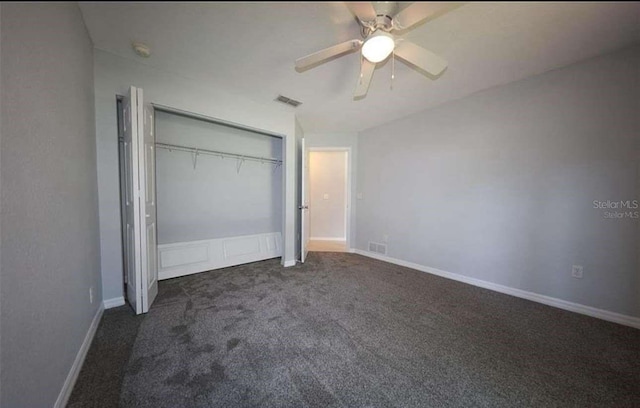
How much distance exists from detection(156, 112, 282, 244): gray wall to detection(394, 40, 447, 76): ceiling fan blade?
98.2 inches

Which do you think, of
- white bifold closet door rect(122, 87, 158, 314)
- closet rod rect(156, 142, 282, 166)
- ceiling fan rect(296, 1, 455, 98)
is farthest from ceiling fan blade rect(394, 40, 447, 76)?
closet rod rect(156, 142, 282, 166)

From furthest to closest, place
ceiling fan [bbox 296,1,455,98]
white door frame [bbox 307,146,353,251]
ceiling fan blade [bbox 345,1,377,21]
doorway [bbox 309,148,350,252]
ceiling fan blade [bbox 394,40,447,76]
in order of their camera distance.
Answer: doorway [bbox 309,148,350,252] → white door frame [bbox 307,146,353,251] → ceiling fan blade [bbox 394,40,447,76] → ceiling fan [bbox 296,1,455,98] → ceiling fan blade [bbox 345,1,377,21]

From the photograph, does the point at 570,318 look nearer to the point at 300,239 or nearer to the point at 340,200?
the point at 300,239

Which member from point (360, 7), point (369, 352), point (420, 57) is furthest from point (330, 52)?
point (369, 352)

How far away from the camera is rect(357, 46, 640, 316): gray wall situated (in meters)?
1.85

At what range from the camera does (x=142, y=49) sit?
1789 millimetres

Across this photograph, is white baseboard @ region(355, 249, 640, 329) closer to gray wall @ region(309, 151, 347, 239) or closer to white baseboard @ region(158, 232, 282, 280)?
white baseboard @ region(158, 232, 282, 280)

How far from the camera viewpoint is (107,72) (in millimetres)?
1927

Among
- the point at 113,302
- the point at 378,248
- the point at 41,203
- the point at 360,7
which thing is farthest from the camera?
the point at 378,248

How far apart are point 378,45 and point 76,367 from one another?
2.70 meters

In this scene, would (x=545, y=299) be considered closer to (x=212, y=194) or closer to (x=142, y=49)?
(x=212, y=194)

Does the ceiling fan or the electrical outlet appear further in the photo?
the electrical outlet

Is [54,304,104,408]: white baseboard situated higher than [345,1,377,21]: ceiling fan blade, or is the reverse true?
[345,1,377,21]: ceiling fan blade

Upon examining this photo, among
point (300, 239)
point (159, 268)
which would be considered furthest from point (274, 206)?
point (159, 268)
